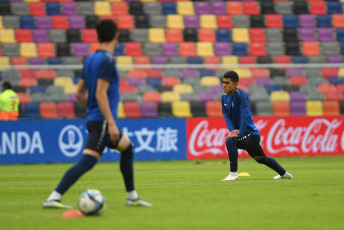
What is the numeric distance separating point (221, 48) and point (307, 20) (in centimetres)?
434

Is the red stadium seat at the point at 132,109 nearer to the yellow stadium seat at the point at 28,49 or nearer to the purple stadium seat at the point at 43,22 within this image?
the yellow stadium seat at the point at 28,49

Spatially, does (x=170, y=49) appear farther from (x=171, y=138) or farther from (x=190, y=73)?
(x=171, y=138)

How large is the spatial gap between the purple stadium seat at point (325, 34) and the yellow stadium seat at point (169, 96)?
7.59 metres

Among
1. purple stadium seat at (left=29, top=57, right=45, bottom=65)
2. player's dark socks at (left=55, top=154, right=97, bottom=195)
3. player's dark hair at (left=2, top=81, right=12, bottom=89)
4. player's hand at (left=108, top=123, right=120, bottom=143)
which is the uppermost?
player's hand at (left=108, top=123, right=120, bottom=143)

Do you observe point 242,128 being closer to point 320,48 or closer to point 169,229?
point 169,229

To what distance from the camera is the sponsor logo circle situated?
19625mm

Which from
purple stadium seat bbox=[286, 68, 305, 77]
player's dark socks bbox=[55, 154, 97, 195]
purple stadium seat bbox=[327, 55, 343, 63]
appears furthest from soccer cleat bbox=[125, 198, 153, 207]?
purple stadium seat bbox=[327, 55, 343, 63]

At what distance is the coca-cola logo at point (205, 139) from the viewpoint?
66.8 feet

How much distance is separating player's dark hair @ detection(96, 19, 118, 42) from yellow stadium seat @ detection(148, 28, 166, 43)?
18760 mm

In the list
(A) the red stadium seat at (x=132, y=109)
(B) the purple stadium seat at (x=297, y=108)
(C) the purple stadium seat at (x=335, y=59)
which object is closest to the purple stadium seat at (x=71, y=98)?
(A) the red stadium seat at (x=132, y=109)

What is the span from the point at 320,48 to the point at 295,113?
15.8 ft

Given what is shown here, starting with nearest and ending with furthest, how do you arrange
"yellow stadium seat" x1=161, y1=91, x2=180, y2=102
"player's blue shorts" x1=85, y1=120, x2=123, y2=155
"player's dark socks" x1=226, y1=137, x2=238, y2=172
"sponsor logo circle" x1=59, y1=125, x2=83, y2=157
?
"player's blue shorts" x1=85, y1=120, x2=123, y2=155 → "player's dark socks" x1=226, y1=137, x2=238, y2=172 → "sponsor logo circle" x1=59, y1=125, x2=83, y2=157 → "yellow stadium seat" x1=161, y1=91, x2=180, y2=102

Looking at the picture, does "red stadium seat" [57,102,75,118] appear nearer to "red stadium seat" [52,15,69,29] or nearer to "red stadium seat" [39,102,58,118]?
"red stadium seat" [39,102,58,118]

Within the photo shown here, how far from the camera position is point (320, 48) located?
26.7 m
